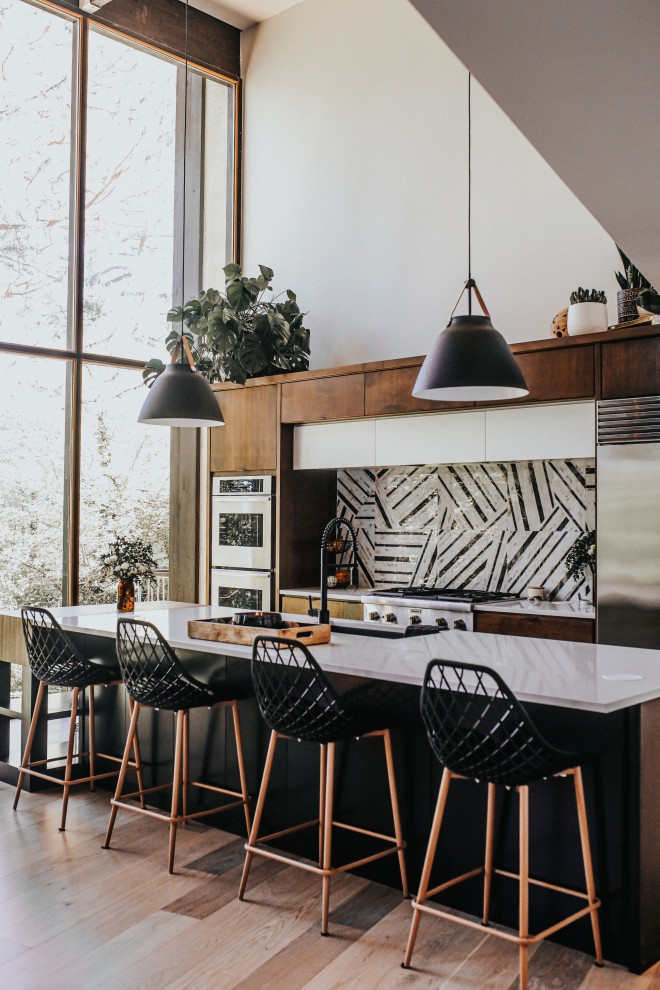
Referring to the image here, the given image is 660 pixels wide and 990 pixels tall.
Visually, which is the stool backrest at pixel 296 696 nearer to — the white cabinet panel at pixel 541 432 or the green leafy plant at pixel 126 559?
the green leafy plant at pixel 126 559

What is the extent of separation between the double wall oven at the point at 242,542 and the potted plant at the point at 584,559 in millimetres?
1948

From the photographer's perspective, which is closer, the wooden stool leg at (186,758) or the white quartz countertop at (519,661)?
the white quartz countertop at (519,661)

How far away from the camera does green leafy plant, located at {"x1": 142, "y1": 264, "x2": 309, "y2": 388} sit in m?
5.91

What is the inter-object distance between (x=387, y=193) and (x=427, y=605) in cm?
285

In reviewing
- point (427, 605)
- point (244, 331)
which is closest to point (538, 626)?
point (427, 605)

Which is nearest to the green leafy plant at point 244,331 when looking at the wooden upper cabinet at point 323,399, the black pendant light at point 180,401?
the wooden upper cabinet at point 323,399

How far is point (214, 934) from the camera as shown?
112 inches

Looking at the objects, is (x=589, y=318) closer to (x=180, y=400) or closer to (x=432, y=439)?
(x=432, y=439)

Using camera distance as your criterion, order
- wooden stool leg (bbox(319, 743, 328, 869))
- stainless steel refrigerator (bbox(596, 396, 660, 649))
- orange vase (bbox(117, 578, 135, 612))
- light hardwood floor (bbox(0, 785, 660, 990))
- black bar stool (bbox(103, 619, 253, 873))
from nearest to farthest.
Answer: light hardwood floor (bbox(0, 785, 660, 990)), wooden stool leg (bbox(319, 743, 328, 869)), black bar stool (bbox(103, 619, 253, 873)), stainless steel refrigerator (bbox(596, 396, 660, 649)), orange vase (bbox(117, 578, 135, 612))

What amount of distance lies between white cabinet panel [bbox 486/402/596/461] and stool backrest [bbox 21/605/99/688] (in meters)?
2.41

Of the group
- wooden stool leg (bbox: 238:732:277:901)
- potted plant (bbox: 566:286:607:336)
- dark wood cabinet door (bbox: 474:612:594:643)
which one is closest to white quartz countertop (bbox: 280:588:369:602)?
dark wood cabinet door (bbox: 474:612:594:643)

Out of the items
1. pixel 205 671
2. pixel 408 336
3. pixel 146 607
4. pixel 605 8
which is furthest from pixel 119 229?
pixel 605 8

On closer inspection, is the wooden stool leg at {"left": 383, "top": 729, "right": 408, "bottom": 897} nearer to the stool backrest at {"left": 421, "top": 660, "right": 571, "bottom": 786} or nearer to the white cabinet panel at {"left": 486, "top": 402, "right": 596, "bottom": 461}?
the stool backrest at {"left": 421, "top": 660, "right": 571, "bottom": 786}

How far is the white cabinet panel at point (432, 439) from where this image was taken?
497 cm
